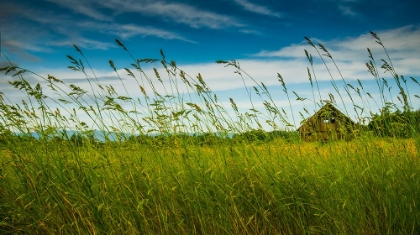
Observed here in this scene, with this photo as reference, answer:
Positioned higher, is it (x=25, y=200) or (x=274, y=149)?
(x=274, y=149)

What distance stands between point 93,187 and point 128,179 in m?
0.30

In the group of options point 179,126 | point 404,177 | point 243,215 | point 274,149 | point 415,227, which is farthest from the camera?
point 179,126

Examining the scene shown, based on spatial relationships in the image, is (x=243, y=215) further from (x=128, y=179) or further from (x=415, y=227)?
(x=415, y=227)

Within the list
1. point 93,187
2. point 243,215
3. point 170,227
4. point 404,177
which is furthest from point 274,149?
point 93,187

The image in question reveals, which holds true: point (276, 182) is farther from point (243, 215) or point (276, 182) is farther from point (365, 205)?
point (365, 205)

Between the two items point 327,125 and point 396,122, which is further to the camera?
point 327,125

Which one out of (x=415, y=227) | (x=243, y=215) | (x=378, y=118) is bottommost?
(x=415, y=227)

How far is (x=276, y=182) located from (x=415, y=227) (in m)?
1.08

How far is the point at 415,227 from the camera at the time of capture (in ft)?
7.40

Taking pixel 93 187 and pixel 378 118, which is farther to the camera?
pixel 378 118

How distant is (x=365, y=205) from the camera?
2.36 meters

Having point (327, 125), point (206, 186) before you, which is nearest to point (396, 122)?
point (327, 125)

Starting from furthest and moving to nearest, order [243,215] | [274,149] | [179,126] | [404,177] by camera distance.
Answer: [179,126] < [274,149] < [404,177] < [243,215]

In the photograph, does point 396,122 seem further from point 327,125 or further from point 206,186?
point 206,186
